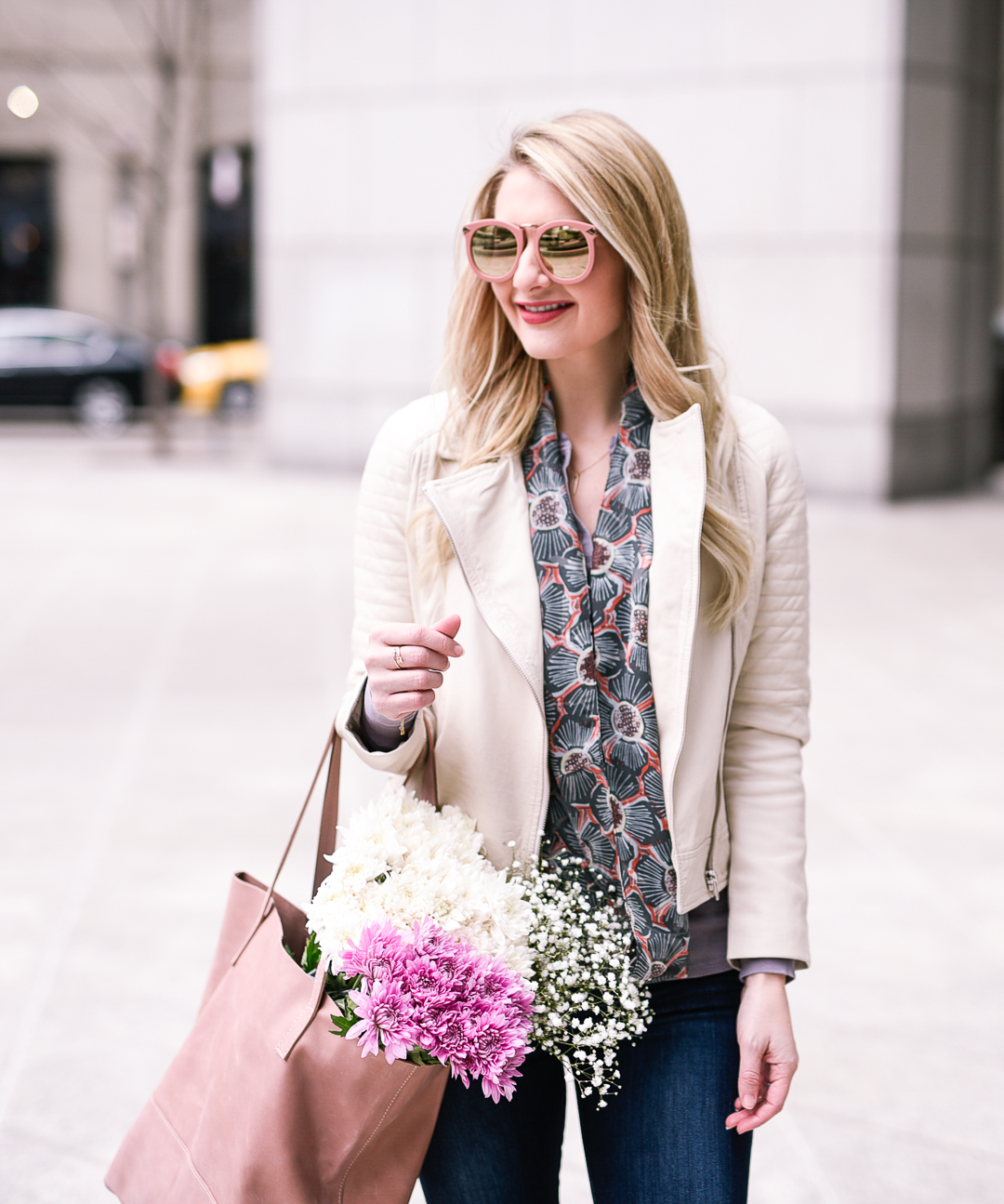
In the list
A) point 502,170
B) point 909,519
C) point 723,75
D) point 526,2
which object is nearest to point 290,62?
point 526,2

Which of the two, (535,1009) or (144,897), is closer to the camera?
(535,1009)

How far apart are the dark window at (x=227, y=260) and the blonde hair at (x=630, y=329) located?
2960cm

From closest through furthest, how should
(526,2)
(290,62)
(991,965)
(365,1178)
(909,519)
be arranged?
(365,1178), (991,965), (909,519), (526,2), (290,62)

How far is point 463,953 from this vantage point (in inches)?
67.7

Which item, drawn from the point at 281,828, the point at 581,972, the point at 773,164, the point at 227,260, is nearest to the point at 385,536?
the point at 581,972

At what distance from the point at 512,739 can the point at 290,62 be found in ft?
48.6

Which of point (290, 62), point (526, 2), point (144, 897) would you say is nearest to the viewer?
point (144, 897)

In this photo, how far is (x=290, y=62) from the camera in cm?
1538

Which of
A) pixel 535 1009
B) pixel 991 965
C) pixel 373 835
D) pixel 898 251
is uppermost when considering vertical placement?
pixel 898 251

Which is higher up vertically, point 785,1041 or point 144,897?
point 785,1041

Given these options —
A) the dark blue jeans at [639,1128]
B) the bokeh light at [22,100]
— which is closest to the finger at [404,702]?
the dark blue jeans at [639,1128]

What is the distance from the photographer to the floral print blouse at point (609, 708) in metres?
1.96

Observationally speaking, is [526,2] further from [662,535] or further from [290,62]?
[662,535]

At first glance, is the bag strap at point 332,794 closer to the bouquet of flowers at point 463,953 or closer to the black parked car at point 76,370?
the bouquet of flowers at point 463,953
